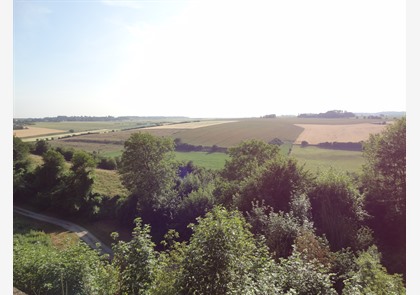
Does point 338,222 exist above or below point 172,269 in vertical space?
below

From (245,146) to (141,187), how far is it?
8.48 m

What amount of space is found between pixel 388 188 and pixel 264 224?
8132 mm

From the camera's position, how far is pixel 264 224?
33.8 feet

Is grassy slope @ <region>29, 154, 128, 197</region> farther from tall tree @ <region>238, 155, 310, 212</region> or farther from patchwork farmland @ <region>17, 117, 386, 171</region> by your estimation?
tall tree @ <region>238, 155, 310, 212</region>

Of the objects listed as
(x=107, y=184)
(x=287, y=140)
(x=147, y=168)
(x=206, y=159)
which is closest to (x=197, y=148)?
(x=206, y=159)

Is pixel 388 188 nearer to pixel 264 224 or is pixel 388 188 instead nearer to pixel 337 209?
pixel 337 209

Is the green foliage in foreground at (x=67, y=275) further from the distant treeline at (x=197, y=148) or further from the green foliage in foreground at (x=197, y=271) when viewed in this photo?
the distant treeline at (x=197, y=148)

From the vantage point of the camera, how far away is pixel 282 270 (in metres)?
5.39

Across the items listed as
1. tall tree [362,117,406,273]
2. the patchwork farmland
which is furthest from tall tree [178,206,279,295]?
the patchwork farmland

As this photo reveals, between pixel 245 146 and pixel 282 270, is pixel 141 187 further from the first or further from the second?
pixel 282 270

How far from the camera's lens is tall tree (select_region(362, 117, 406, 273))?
42.3ft

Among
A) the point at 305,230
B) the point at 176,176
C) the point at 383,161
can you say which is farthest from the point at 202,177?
the point at 305,230

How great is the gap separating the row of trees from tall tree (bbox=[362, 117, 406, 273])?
45 mm
